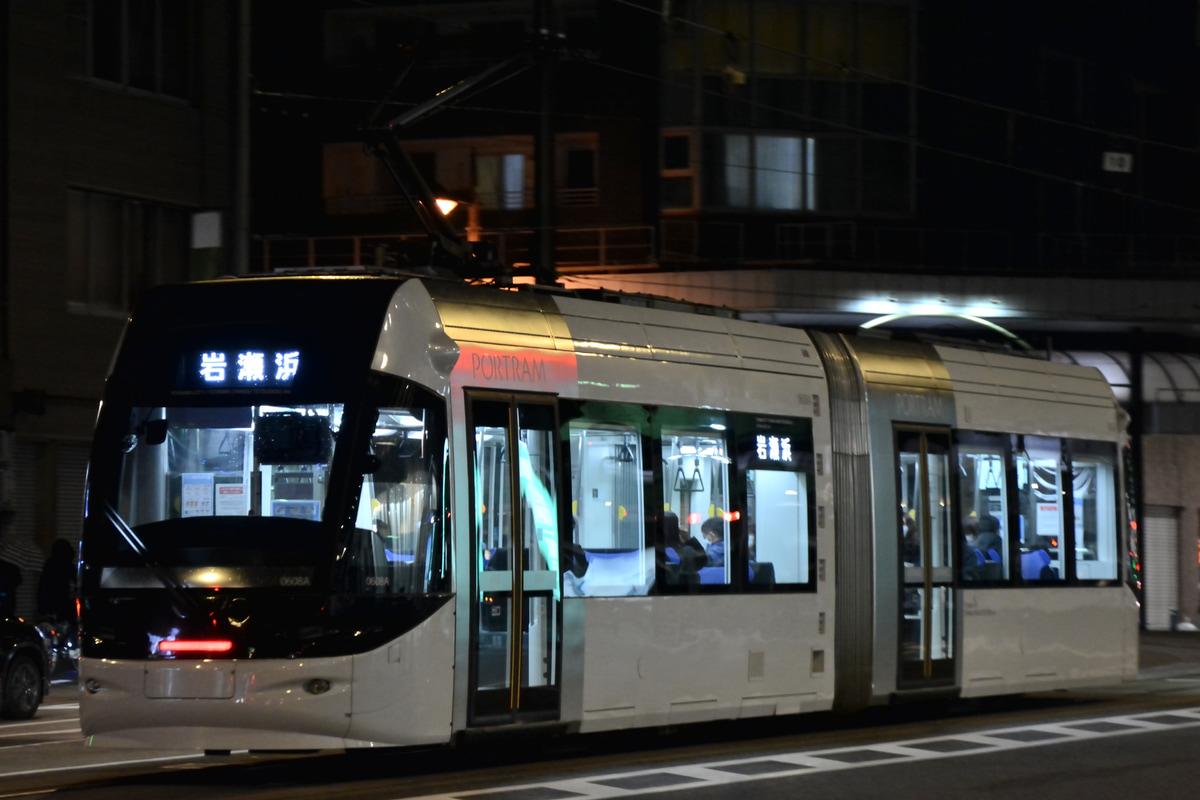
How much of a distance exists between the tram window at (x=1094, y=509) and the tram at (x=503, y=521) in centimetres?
169

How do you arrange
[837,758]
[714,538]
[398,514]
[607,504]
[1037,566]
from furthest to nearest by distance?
A: [1037,566]
[714,538]
[837,758]
[607,504]
[398,514]

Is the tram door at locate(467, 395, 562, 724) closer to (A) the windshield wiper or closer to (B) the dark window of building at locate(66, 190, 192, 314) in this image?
(A) the windshield wiper

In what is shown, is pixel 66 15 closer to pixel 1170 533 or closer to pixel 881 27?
pixel 881 27

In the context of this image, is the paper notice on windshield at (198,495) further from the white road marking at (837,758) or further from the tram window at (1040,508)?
the tram window at (1040,508)

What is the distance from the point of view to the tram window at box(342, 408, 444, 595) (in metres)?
A: 10.9

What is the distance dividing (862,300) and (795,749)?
→ 2036cm

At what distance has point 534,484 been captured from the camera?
12133 mm

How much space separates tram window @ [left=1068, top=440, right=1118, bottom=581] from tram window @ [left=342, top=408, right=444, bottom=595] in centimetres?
867

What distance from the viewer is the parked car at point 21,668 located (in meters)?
16.5

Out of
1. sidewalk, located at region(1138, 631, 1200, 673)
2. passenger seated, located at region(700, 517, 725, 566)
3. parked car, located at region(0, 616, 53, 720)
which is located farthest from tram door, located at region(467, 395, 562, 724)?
sidewalk, located at region(1138, 631, 1200, 673)

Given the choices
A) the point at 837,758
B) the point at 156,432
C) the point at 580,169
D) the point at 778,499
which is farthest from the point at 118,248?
the point at 837,758

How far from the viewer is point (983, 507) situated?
1664cm

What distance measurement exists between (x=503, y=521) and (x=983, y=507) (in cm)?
Result: 634

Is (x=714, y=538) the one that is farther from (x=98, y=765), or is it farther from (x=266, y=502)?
(x=98, y=765)
